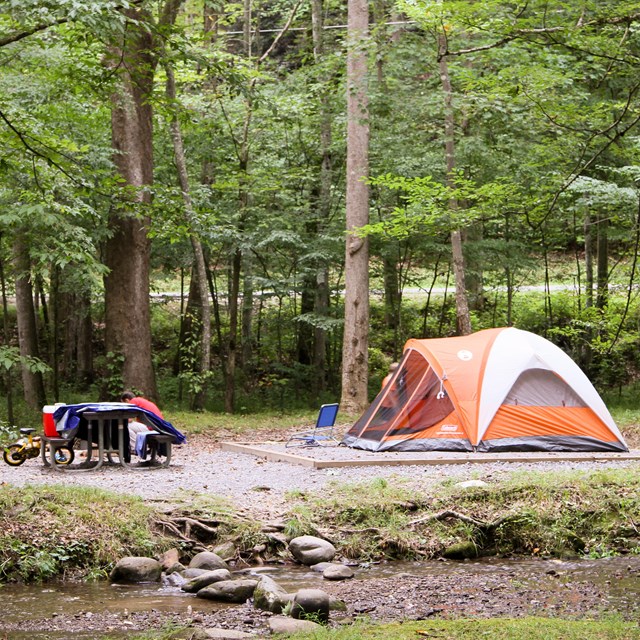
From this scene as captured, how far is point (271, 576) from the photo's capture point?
7348mm

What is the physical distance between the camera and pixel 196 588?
687 cm

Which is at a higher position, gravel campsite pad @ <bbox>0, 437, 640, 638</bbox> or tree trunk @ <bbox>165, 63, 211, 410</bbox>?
tree trunk @ <bbox>165, 63, 211, 410</bbox>

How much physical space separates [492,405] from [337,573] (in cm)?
565

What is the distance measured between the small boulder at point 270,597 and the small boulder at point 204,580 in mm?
514

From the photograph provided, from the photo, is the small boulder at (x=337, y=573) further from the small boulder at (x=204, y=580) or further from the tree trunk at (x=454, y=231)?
the tree trunk at (x=454, y=231)

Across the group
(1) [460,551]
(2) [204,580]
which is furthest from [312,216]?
(2) [204,580]

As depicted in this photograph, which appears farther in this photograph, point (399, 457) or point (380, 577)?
point (399, 457)

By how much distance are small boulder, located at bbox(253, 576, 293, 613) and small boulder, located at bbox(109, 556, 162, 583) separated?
1.14 m

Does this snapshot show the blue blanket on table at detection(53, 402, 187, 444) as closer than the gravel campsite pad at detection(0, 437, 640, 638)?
No

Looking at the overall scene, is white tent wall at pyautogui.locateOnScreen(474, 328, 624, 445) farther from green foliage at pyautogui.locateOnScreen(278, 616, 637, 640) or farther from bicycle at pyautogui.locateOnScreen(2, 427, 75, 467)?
green foliage at pyautogui.locateOnScreen(278, 616, 637, 640)

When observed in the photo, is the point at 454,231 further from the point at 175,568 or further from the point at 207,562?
the point at 175,568

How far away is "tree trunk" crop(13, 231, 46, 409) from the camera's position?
1550cm

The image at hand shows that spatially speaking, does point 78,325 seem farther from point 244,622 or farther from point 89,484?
point 244,622

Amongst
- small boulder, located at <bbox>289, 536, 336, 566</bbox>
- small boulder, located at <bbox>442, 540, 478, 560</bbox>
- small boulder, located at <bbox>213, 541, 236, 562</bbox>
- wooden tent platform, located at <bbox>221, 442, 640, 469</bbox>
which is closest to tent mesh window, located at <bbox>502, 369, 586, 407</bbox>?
wooden tent platform, located at <bbox>221, 442, 640, 469</bbox>
